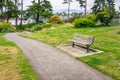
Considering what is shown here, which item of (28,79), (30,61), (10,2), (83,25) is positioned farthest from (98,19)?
(28,79)

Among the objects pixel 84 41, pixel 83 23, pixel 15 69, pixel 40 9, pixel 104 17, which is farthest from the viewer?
pixel 40 9

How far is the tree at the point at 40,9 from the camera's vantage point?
41875 millimetres

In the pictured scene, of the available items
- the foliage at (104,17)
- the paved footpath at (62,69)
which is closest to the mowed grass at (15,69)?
the paved footpath at (62,69)

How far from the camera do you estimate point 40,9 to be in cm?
4197

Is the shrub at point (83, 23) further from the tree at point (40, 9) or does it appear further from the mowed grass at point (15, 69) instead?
the mowed grass at point (15, 69)

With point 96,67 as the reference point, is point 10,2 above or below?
above

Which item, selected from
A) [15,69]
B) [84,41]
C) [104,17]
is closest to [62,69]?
[15,69]

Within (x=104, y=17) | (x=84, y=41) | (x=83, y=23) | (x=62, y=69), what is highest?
(x=104, y=17)

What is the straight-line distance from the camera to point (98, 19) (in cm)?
3172

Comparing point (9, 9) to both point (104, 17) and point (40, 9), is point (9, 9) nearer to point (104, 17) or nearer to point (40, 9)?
point (40, 9)

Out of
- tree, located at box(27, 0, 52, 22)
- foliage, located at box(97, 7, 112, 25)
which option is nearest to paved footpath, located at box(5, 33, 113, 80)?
foliage, located at box(97, 7, 112, 25)

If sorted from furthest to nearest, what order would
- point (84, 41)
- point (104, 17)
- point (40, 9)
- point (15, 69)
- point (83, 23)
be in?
1. point (40, 9)
2. point (104, 17)
3. point (83, 23)
4. point (84, 41)
5. point (15, 69)

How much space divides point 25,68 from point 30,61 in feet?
4.43

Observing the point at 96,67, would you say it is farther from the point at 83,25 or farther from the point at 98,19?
the point at 98,19
